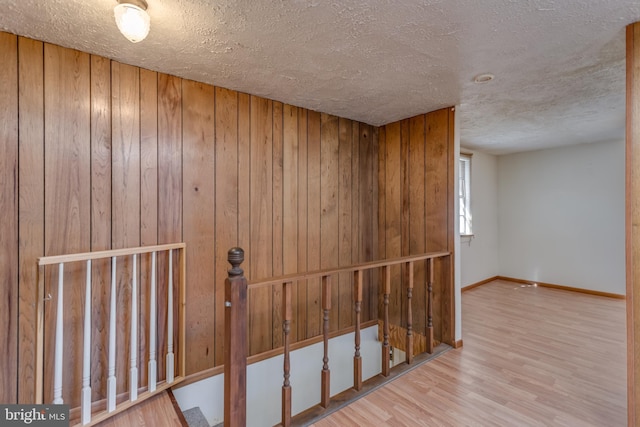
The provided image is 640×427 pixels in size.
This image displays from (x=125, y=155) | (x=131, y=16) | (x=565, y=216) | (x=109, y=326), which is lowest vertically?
(x=109, y=326)

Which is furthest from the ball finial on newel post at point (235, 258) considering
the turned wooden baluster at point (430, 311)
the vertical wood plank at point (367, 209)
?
the vertical wood plank at point (367, 209)

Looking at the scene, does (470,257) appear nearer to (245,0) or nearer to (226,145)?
(226,145)

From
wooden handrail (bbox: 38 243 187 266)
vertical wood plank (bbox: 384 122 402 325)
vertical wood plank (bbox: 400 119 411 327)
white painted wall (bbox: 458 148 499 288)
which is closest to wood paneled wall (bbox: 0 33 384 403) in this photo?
wooden handrail (bbox: 38 243 187 266)

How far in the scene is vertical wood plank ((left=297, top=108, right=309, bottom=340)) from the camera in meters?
2.92

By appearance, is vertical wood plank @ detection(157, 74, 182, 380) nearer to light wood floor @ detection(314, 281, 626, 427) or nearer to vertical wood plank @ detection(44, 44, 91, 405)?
vertical wood plank @ detection(44, 44, 91, 405)

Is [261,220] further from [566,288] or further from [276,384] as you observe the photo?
[566,288]

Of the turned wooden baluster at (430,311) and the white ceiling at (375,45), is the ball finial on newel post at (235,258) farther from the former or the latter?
the turned wooden baluster at (430,311)

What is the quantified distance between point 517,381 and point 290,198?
2.30 m

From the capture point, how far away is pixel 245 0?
139 centimetres

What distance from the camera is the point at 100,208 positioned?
1941 mm

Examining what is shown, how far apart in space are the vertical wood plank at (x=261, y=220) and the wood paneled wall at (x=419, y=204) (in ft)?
4.68

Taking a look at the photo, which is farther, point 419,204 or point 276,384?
point 419,204

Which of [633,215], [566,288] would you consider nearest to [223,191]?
[633,215]
